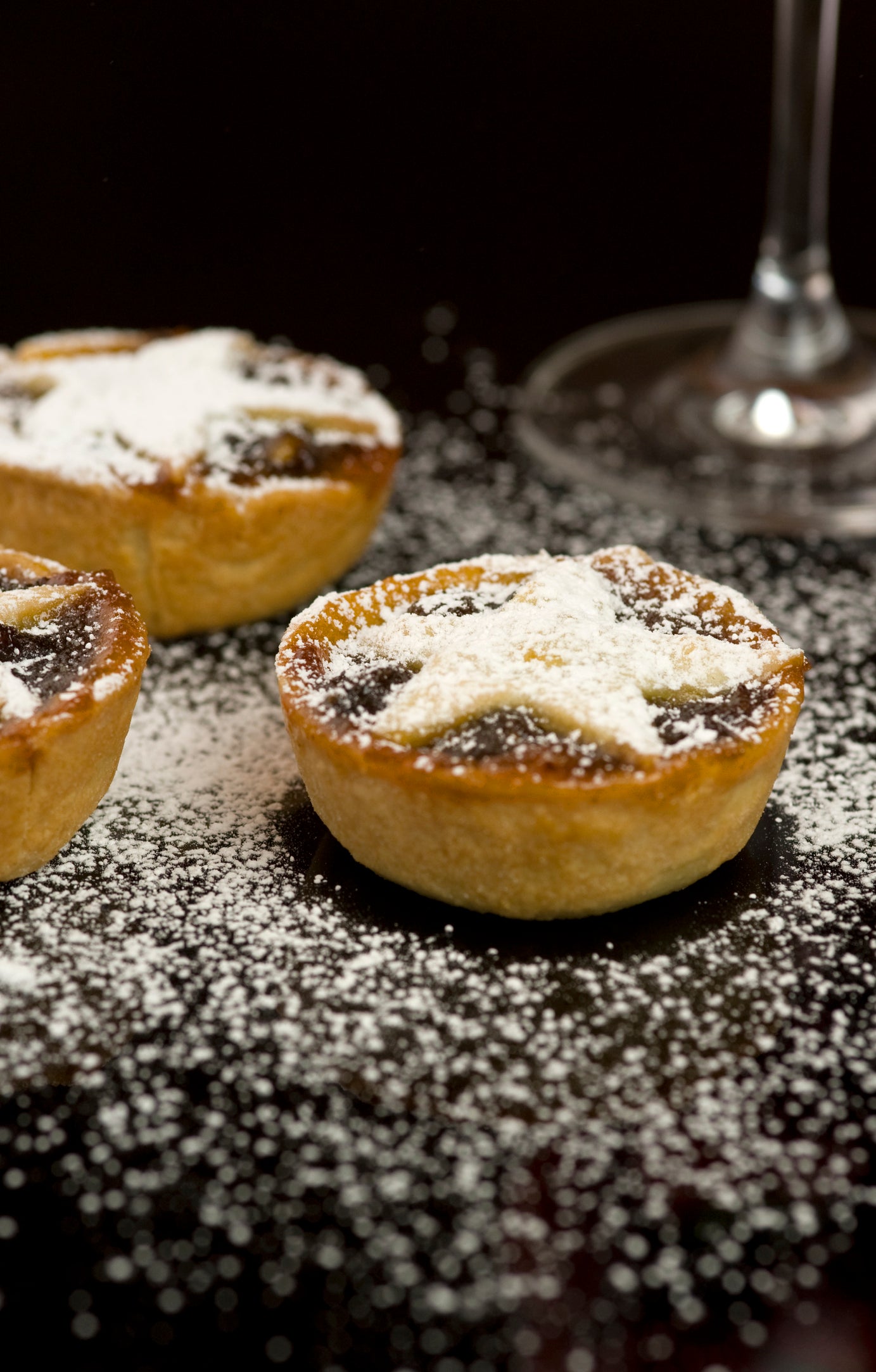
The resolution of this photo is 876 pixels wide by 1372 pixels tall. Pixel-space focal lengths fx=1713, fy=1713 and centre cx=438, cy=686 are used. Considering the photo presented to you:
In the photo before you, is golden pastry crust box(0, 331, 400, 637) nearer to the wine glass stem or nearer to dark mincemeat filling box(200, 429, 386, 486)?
dark mincemeat filling box(200, 429, 386, 486)

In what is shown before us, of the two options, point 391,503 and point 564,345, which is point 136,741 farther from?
point 564,345

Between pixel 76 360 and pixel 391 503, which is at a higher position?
pixel 76 360

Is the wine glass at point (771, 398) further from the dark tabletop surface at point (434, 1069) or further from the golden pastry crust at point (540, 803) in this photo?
the golden pastry crust at point (540, 803)

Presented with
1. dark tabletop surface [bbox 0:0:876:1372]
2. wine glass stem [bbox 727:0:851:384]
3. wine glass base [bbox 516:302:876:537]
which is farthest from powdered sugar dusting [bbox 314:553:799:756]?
wine glass stem [bbox 727:0:851:384]

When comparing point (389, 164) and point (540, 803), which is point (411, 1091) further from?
point (389, 164)

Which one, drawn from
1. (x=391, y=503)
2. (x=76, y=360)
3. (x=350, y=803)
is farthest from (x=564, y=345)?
(x=350, y=803)

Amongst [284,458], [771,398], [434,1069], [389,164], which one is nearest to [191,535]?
→ [284,458]
